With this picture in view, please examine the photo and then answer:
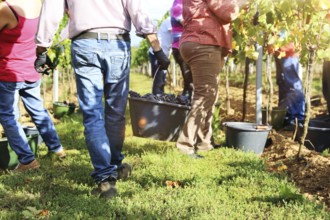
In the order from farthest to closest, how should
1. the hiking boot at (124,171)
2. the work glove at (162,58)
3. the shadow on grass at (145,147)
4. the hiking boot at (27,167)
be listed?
the shadow on grass at (145,147)
the hiking boot at (27,167)
the hiking boot at (124,171)
the work glove at (162,58)

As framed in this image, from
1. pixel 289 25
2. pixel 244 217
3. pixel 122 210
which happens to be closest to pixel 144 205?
pixel 122 210

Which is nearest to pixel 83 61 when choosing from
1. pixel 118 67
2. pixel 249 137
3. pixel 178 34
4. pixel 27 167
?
pixel 118 67

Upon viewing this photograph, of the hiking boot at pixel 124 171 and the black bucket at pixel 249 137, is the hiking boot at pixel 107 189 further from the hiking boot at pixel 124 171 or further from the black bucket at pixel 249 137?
the black bucket at pixel 249 137

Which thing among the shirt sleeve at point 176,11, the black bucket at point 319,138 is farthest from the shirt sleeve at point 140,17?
the shirt sleeve at point 176,11

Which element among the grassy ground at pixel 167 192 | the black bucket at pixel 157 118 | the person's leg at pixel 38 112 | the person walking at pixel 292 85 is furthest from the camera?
the person walking at pixel 292 85

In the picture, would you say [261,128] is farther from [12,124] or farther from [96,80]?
[12,124]

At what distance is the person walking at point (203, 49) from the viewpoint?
3.56 metres

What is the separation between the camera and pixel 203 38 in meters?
3.57

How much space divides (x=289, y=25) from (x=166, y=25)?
2.55 meters

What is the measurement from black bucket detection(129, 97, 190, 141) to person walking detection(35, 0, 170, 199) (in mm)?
1067

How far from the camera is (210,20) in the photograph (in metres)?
3.59

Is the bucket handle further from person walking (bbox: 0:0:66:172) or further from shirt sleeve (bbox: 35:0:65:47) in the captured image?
shirt sleeve (bbox: 35:0:65:47)

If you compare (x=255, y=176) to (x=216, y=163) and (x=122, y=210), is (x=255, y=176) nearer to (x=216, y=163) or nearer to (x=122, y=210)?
(x=216, y=163)

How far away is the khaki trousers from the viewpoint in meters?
3.61
